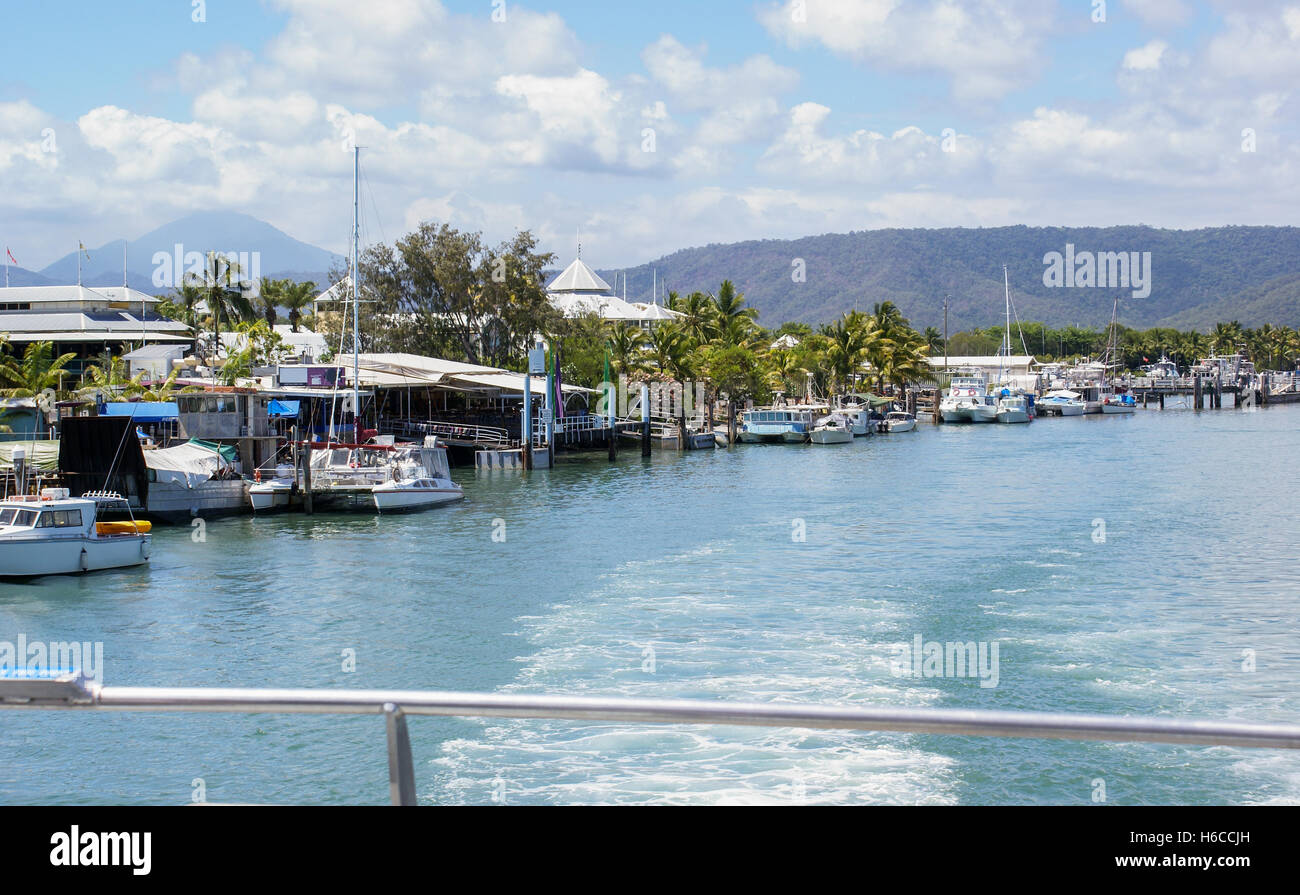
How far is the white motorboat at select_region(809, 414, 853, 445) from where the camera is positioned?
8262 cm

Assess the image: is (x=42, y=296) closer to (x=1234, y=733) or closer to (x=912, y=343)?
(x=912, y=343)

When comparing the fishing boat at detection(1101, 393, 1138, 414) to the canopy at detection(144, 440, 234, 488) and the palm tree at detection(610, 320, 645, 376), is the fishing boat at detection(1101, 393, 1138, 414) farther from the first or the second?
the canopy at detection(144, 440, 234, 488)

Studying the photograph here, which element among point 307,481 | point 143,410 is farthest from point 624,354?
point 143,410

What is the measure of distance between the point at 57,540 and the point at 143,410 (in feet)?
49.9

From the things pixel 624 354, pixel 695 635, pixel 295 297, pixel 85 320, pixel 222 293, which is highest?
pixel 295 297

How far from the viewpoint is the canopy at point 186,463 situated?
41594 millimetres

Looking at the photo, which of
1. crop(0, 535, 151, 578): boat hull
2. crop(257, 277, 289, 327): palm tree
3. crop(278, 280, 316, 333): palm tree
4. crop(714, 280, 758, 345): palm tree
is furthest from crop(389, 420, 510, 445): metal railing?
crop(278, 280, 316, 333): palm tree

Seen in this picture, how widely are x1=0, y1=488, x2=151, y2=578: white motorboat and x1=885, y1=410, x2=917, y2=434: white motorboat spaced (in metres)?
77.0

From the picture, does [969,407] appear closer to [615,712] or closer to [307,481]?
[307,481]

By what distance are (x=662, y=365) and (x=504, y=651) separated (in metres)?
59.3

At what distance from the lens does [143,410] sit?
44000mm

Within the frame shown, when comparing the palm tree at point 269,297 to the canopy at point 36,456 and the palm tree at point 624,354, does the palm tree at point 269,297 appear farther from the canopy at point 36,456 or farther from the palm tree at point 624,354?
the canopy at point 36,456

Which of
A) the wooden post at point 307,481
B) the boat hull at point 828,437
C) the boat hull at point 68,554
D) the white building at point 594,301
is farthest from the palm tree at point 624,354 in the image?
the boat hull at point 68,554
